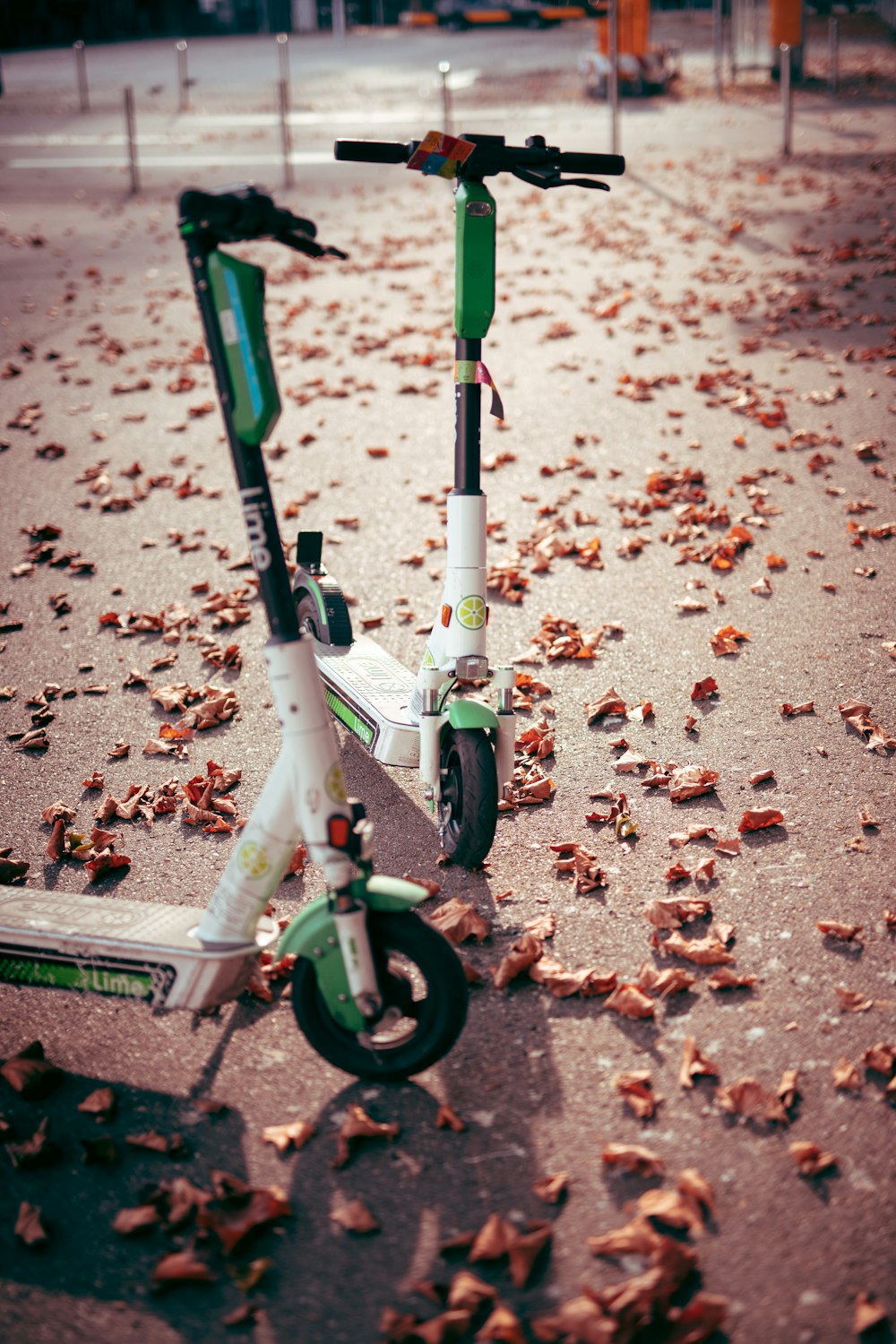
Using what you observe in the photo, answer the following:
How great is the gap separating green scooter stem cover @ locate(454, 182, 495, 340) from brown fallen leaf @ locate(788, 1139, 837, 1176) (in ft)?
6.95

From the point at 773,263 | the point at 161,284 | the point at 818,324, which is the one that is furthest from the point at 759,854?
the point at 161,284

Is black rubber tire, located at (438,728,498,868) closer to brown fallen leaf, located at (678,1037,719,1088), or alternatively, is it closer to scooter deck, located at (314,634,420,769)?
scooter deck, located at (314,634,420,769)

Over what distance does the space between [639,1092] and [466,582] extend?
1.48 m

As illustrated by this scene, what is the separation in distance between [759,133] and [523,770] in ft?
56.6

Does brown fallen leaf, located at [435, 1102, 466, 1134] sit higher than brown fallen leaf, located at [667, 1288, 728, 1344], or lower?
lower

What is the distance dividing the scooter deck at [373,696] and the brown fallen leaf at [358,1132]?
1372 mm

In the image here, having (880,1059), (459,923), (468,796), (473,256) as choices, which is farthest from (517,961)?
(473,256)

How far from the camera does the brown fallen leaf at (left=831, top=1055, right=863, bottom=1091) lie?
8.73 feet

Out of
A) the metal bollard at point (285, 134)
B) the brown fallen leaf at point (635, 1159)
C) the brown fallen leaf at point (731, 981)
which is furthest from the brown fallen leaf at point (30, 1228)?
the metal bollard at point (285, 134)

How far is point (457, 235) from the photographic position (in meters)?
3.22

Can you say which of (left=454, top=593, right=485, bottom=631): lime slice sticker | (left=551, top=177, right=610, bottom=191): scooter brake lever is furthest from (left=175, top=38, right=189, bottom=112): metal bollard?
(left=454, top=593, right=485, bottom=631): lime slice sticker

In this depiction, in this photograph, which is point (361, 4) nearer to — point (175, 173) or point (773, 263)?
point (175, 173)

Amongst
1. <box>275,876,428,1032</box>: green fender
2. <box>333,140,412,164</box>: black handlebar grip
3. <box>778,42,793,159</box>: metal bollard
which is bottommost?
<box>275,876,428,1032</box>: green fender

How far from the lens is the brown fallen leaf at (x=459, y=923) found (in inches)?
127
